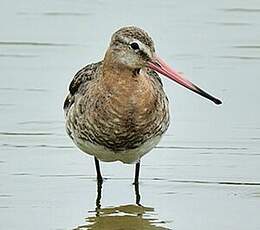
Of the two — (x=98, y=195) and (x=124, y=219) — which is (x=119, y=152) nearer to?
(x=98, y=195)

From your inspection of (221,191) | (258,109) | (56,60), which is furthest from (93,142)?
(56,60)

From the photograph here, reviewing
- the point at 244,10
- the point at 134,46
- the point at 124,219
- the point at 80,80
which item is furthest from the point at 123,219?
the point at 244,10

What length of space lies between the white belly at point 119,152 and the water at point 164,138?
0.78ft

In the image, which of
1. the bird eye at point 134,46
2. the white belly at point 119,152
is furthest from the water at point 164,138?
the bird eye at point 134,46

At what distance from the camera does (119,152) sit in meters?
8.69

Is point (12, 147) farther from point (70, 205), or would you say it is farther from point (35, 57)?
point (35, 57)

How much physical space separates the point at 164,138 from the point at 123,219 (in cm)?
160

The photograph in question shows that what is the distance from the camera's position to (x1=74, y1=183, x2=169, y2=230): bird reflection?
820 cm

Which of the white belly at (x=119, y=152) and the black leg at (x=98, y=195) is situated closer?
Answer: the black leg at (x=98, y=195)

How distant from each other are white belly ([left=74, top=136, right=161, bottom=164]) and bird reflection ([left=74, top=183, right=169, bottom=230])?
1.01 feet

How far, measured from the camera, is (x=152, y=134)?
8664mm

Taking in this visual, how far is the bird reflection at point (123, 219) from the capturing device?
26.9 feet

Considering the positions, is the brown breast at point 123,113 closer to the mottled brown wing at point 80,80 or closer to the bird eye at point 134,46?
the bird eye at point 134,46

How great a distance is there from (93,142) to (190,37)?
3.53m
